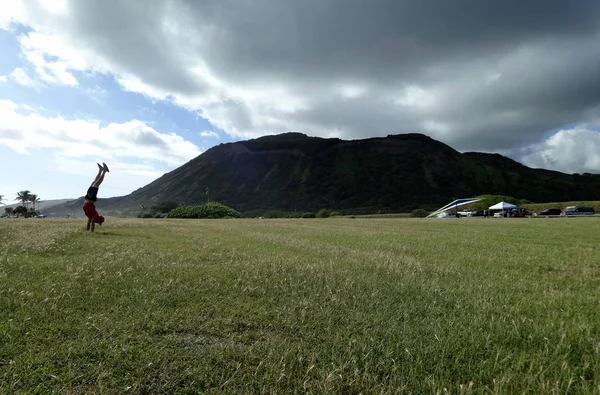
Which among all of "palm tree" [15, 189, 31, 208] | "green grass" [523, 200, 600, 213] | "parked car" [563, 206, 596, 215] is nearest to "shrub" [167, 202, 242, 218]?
"parked car" [563, 206, 596, 215]

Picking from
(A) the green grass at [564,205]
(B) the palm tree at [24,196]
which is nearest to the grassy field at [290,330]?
(A) the green grass at [564,205]

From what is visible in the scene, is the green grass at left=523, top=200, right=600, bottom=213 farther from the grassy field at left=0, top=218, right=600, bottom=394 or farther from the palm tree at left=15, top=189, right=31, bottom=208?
the palm tree at left=15, top=189, right=31, bottom=208

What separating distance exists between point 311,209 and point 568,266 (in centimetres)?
18606

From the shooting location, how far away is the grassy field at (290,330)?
3.47 m

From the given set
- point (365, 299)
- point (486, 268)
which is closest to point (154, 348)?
point (365, 299)

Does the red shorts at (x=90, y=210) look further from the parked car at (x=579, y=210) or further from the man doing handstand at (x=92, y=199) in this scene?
the parked car at (x=579, y=210)

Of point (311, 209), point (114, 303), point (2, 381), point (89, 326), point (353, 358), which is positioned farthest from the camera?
point (311, 209)

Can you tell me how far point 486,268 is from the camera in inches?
390

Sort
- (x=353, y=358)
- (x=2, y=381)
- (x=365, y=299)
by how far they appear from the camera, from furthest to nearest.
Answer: (x=365, y=299)
(x=353, y=358)
(x=2, y=381)

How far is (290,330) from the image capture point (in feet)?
15.7

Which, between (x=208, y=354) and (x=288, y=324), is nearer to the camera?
(x=208, y=354)

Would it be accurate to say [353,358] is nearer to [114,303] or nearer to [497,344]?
[497,344]

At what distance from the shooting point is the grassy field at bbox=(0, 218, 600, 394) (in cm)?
347

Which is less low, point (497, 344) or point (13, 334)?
point (13, 334)
